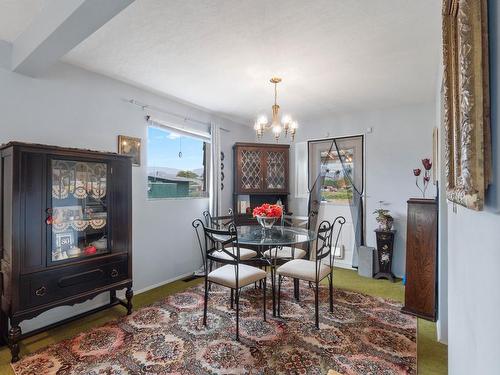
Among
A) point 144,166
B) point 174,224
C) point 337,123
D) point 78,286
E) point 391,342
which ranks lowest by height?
point 391,342

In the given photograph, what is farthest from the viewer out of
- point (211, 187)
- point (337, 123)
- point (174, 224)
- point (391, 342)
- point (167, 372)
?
point (337, 123)

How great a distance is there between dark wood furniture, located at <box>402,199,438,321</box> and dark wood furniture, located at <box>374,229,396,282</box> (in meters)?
1.12

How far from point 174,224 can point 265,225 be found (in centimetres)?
138

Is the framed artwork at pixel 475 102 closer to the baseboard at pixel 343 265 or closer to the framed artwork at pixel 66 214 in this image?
the framed artwork at pixel 66 214

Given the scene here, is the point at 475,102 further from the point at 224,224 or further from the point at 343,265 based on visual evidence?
the point at 343,265

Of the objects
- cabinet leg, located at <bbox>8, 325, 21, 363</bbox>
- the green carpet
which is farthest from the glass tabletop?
cabinet leg, located at <bbox>8, 325, 21, 363</bbox>

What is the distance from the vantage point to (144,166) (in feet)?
11.5

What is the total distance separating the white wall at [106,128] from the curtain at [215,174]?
162 millimetres

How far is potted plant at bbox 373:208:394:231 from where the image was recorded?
3.99 m

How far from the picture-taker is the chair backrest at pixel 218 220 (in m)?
3.91

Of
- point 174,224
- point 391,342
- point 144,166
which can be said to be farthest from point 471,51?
point 174,224

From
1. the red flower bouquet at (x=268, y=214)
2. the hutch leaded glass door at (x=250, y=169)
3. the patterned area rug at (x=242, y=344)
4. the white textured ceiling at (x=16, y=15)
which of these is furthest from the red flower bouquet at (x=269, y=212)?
the white textured ceiling at (x=16, y=15)

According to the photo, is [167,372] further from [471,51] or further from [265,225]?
[471,51]

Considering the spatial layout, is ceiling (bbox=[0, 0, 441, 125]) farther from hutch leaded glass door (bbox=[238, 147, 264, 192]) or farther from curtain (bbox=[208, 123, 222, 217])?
hutch leaded glass door (bbox=[238, 147, 264, 192])
